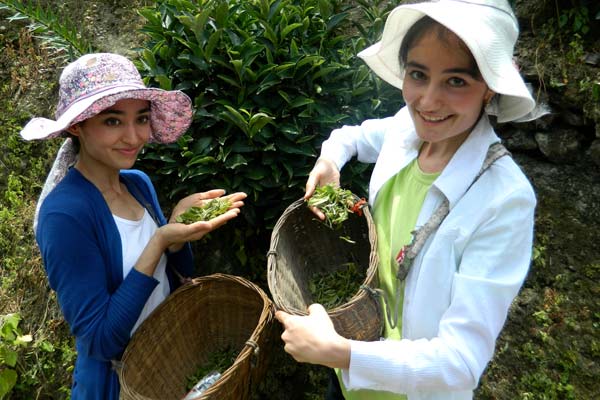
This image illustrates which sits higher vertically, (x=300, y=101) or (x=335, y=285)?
(x=300, y=101)

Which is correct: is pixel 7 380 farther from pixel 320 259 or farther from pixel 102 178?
pixel 320 259

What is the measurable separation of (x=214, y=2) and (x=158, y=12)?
379 mm

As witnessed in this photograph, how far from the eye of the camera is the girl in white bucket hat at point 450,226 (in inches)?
58.6

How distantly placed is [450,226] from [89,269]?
4.56 feet

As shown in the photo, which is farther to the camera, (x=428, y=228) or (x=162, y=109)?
(x=162, y=109)

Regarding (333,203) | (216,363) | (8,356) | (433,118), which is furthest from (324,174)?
(8,356)

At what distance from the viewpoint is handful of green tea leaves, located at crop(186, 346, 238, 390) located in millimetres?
2619

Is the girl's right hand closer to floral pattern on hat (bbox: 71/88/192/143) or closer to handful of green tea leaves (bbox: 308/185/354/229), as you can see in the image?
handful of green tea leaves (bbox: 308/185/354/229)

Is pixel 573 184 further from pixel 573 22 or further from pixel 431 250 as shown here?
pixel 431 250

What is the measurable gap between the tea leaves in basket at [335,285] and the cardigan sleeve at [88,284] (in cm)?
78

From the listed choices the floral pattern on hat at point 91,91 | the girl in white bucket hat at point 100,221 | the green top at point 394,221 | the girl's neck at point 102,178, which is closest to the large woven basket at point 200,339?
the girl in white bucket hat at point 100,221

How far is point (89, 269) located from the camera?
6.48 ft

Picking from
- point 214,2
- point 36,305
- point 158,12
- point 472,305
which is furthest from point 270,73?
point 36,305

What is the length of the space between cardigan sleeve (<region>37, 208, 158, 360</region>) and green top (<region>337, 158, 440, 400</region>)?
969mm
